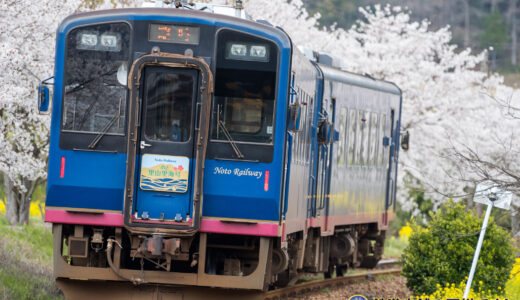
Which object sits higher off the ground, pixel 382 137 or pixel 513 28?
pixel 513 28

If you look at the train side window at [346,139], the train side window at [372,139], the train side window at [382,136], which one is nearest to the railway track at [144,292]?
the train side window at [346,139]

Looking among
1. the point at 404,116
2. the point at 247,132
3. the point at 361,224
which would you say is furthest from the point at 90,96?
the point at 404,116

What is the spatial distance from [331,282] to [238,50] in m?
7.83

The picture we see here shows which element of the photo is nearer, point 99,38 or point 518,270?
point 99,38

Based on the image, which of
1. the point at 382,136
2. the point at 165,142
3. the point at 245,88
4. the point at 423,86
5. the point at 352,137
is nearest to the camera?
the point at 165,142

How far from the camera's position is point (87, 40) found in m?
11.0

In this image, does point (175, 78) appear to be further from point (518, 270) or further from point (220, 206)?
point (518, 270)

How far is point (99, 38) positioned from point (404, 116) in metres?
22.9

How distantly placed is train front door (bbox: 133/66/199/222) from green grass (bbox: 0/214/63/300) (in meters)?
2.36

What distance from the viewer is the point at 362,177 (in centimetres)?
1839

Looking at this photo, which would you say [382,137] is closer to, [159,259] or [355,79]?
[355,79]

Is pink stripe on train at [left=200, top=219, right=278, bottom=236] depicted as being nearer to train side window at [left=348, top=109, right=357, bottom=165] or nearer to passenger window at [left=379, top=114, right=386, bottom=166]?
train side window at [left=348, top=109, right=357, bottom=165]

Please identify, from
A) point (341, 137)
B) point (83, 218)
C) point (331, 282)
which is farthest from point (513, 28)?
point (83, 218)

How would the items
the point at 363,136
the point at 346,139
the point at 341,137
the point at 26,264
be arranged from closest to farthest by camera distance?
1. the point at 26,264
2. the point at 341,137
3. the point at 346,139
4. the point at 363,136
